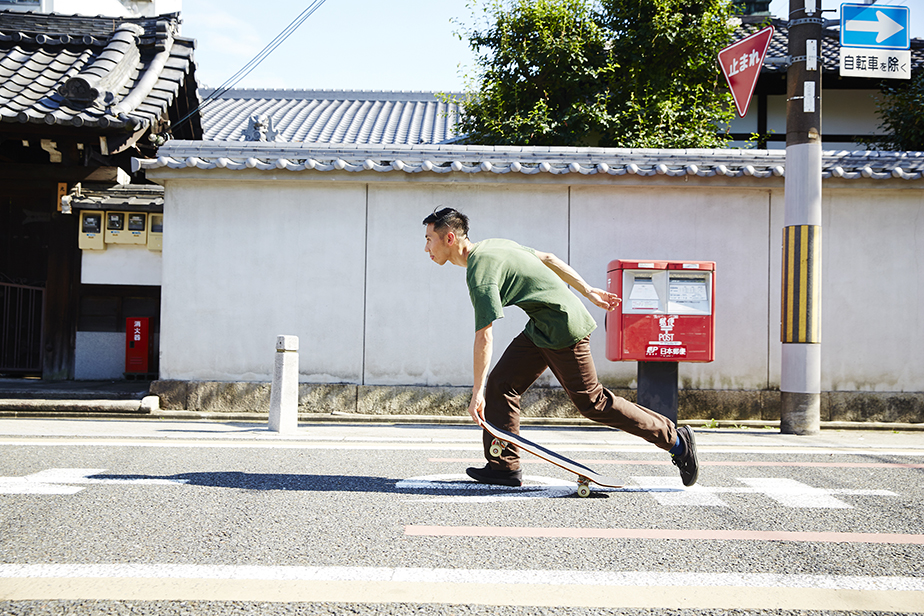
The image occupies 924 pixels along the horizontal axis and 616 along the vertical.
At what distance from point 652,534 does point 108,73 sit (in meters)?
9.88

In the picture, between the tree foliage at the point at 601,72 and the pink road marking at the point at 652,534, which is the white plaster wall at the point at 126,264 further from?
the pink road marking at the point at 652,534

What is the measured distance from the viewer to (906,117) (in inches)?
444

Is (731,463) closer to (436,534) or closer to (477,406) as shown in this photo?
(477,406)

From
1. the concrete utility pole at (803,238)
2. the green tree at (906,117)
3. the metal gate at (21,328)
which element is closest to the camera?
the concrete utility pole at (803,238)

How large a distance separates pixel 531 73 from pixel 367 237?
427cm

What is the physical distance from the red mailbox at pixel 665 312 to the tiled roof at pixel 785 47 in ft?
22.2

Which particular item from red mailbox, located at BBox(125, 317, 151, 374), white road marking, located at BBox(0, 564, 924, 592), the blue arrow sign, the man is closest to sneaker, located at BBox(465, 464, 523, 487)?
the man

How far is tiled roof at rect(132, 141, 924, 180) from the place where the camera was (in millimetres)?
8086

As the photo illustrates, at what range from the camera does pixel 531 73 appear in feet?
35.7

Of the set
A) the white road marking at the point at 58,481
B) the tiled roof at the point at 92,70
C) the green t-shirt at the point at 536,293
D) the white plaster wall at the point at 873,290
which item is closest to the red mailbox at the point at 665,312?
the white plaster wall at the point at 873,290

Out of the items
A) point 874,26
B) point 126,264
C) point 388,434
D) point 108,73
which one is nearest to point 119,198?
point 126,264

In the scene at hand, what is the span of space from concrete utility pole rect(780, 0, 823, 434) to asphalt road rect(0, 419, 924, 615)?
165 cm

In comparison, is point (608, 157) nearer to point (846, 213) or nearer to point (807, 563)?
point (846, 213)

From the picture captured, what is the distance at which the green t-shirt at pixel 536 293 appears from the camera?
3814 millimetres
